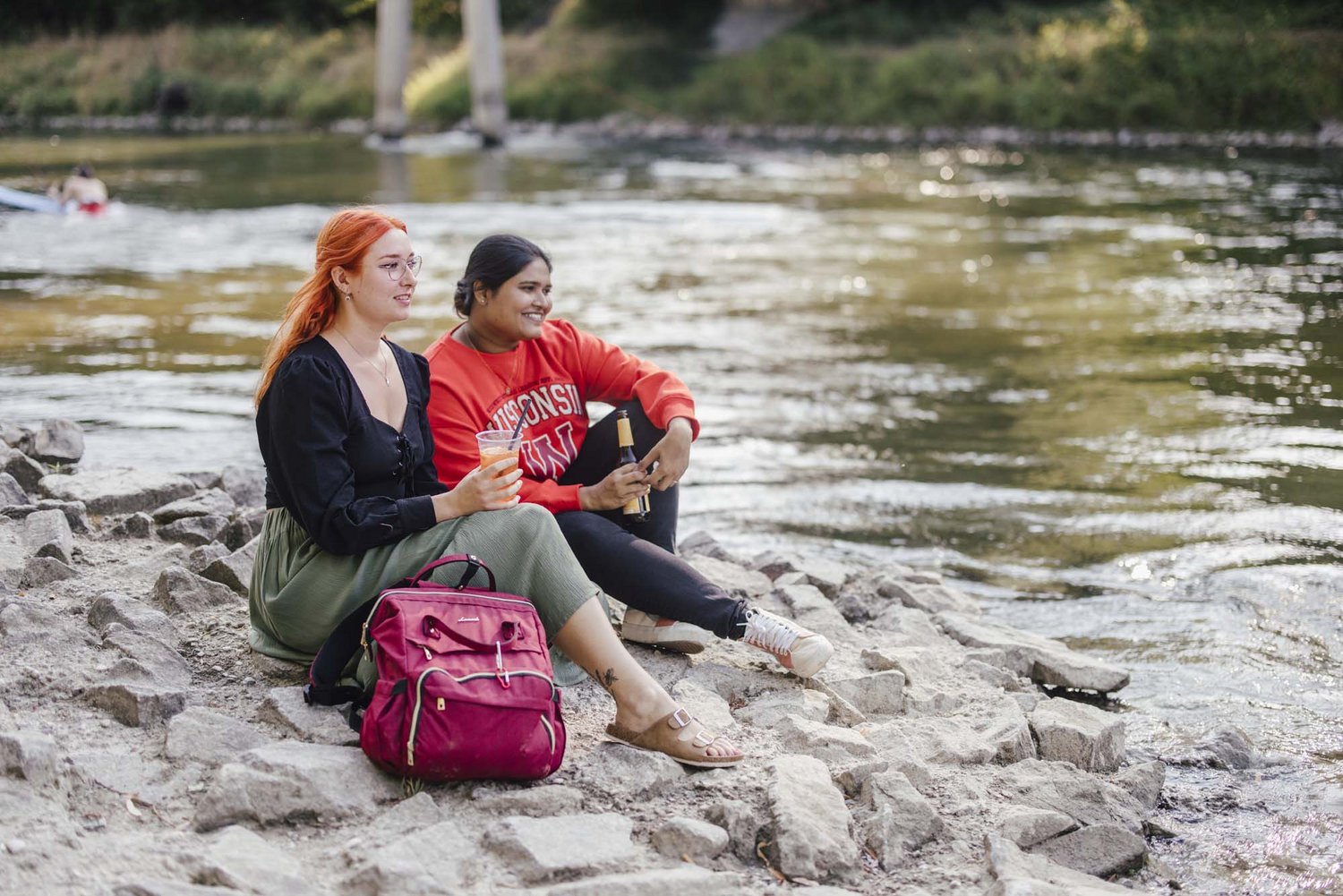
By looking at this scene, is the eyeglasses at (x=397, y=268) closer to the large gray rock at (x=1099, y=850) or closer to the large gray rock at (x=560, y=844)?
the large gray rock at (x=560, y=844)

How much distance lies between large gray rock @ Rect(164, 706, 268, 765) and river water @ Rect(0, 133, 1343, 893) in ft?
7.51

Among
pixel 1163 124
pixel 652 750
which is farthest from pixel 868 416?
pixel 1163 124

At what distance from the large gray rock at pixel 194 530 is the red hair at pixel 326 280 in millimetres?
1493

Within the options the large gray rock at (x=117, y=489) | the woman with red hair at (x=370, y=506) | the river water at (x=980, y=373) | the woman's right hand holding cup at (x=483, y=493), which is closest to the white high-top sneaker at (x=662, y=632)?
the woman with red hair at (x=370, y=506)

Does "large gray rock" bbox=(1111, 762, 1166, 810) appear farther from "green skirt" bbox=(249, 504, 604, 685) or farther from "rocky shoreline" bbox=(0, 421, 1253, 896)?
"green skirt" bbox=(249, 504, 604, 685)

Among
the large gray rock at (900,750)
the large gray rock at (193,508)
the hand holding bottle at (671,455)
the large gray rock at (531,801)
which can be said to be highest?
the hand holding bottle at (671,455)

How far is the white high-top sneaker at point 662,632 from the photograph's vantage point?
4230mm

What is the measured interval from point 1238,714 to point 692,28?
36.8 meters

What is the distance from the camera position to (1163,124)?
1091 inches

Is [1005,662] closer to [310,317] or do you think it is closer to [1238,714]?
[1238,714]

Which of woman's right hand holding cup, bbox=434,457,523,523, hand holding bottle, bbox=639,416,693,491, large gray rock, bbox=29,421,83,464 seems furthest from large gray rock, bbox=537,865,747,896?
large gray rock, bbox=29,421,83,464

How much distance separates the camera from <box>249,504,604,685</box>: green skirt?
11.7 feet

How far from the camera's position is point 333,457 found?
351 cm

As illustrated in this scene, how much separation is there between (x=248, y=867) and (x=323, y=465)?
3.36 feet
